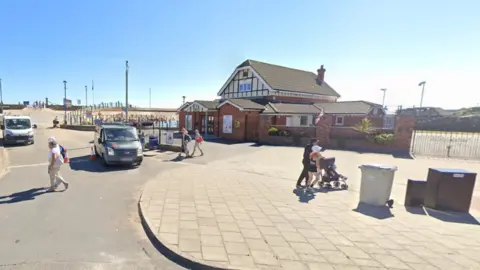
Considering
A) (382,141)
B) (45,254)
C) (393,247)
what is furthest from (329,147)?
(45,254)

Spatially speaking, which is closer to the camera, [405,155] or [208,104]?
[405,155]

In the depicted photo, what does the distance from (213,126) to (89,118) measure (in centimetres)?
2677

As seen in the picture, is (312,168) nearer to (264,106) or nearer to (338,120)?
(264,106)

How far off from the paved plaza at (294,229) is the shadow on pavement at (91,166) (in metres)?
2.77

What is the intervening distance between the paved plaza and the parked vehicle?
263 centimetres

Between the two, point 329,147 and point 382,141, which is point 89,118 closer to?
point 329,147

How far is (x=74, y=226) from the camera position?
4.58 meters

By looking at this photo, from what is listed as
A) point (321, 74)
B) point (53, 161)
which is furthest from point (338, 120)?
point (53, 161)

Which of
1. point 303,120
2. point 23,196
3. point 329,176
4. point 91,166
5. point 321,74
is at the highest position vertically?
point 321,74

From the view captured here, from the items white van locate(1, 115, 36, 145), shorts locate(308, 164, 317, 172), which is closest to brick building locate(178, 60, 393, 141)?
shorts locate(308, 164, 317, 172)

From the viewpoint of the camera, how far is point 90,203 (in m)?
5.84

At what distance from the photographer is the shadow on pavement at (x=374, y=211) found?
547cm

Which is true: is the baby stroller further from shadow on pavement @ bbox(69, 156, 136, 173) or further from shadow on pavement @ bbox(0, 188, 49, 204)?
shadow on pavement @ bbox(0, 188, 49, 204)

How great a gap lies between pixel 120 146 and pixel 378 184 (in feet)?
30.4
